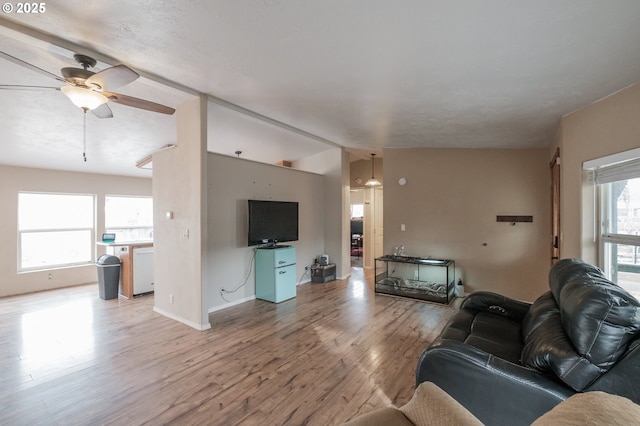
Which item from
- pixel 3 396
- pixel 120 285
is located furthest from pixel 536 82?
pixel 120 285

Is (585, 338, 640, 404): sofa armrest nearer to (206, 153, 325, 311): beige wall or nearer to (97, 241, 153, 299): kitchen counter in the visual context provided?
(206, 153, 325, 311): beige wall

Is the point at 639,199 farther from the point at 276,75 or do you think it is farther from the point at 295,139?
the point at 295,139

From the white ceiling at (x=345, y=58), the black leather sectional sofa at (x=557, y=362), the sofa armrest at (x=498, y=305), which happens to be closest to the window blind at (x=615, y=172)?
the white ceiling at (x=345, y=58)

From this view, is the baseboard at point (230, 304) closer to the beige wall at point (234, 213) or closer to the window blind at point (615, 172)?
the beige wall at point (234, 213)

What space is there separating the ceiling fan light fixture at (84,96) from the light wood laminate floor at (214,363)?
2301mm

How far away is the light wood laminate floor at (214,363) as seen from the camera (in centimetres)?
211

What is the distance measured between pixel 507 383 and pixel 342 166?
5.02m

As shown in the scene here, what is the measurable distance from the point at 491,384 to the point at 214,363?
2.28 m

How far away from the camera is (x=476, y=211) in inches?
202

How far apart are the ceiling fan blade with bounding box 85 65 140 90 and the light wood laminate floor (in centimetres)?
241

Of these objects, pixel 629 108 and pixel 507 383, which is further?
pixel 629 108

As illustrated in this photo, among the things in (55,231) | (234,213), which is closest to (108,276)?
(55,231)

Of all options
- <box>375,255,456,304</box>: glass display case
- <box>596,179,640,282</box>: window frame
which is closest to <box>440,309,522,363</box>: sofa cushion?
<box>596,179,640,282</box>: window frame

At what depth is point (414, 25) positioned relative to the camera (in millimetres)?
1939
